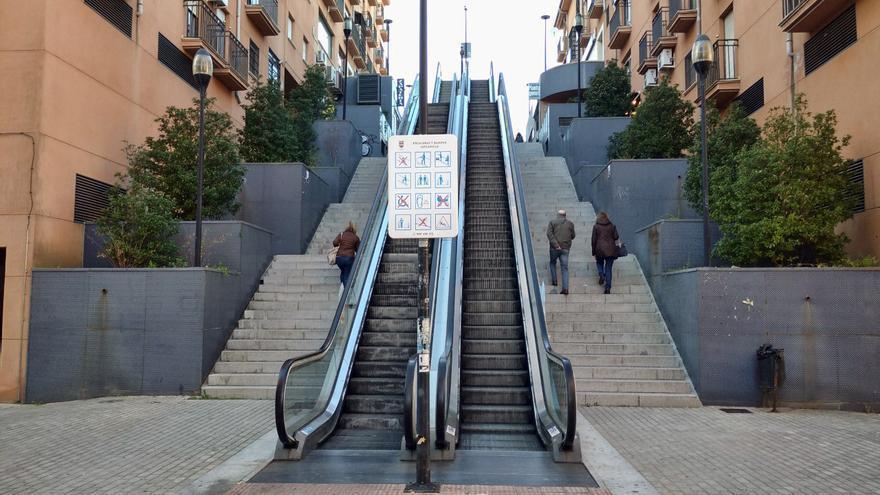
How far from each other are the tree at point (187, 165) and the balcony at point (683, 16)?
47.9 feet

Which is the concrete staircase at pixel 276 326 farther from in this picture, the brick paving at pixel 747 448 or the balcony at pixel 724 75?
the balcony at pixel 724 75

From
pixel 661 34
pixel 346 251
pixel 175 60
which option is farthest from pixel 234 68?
pixel 661 34

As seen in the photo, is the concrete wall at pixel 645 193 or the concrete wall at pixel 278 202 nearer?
the concrete wall at pixel 645 193

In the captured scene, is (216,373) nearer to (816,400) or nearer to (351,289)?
(351,289)

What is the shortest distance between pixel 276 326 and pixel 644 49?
19736mm

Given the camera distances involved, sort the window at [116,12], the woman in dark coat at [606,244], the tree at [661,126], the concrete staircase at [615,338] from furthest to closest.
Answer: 1. the tree at [661,126]
2. the window at [116,12]
3. the woman in dark coat at [606,244]
4. the concrete staircase at [615,338]

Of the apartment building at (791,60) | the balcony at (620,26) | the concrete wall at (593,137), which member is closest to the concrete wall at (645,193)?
the apartment building at (791,60)

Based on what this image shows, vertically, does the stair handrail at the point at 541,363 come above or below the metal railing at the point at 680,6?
below

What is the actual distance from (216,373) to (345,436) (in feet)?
12.5

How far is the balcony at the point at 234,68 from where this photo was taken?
18938mm

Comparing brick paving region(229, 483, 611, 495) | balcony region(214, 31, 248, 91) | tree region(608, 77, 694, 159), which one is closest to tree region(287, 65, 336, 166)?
balcony region(214, 31, 248, 91)

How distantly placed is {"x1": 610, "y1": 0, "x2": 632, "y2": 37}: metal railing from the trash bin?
74.0 ft

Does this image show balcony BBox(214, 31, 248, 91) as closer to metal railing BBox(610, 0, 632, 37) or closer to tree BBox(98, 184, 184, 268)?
tree BBox(98, 184, 184, 268)

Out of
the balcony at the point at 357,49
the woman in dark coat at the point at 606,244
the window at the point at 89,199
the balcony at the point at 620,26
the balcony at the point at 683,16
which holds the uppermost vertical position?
the balcony at the point at 357,49
